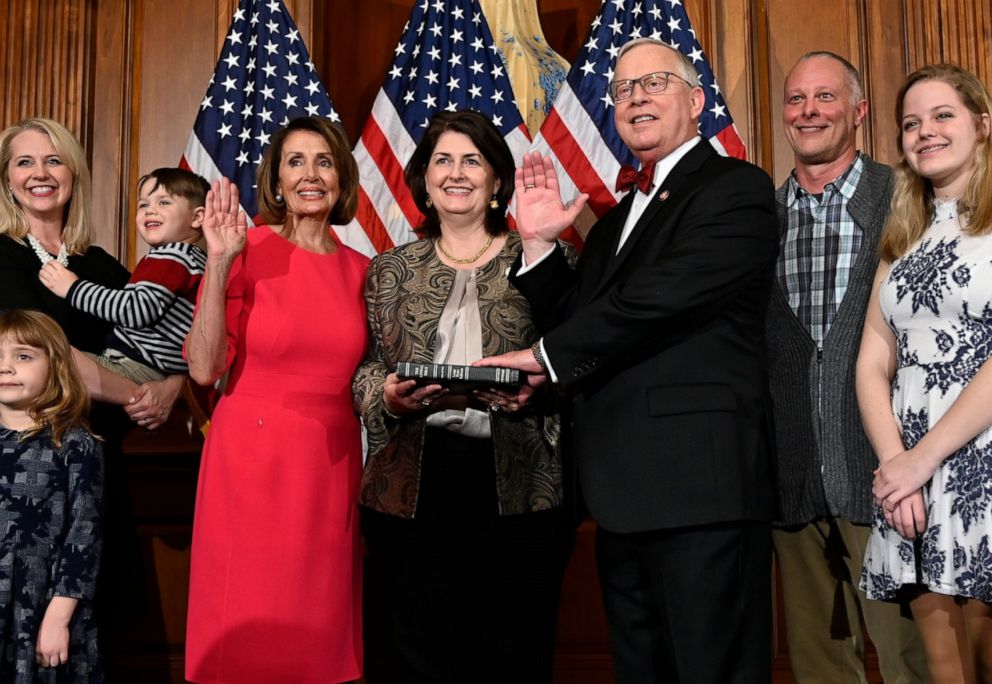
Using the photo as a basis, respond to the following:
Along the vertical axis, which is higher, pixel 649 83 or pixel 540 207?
pixel 649 83

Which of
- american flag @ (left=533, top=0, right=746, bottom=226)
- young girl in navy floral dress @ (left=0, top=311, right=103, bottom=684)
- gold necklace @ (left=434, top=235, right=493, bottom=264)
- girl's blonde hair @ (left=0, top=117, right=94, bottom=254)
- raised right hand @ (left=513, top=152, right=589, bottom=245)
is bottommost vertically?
young girl in navy floral dress @ (left=0, top=311, right=103, bottom=684)

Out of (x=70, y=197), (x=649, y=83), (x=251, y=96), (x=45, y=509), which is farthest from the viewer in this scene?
(x=251, y=96)

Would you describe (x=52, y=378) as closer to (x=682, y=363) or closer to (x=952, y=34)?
(x=682, y=363)

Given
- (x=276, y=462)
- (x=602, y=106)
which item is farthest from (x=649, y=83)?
(x=602, y=106)

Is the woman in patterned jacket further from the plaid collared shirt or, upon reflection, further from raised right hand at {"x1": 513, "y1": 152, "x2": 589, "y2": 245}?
the plaid collared shirt

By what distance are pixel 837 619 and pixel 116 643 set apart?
259cm

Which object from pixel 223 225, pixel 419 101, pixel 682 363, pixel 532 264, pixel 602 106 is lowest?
pixel 682 363

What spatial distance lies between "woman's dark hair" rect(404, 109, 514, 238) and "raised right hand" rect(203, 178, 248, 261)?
0.51 metres

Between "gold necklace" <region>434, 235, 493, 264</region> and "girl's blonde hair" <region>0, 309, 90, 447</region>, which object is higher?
"gold necklace" <region>434, 235, 493, 264</region>

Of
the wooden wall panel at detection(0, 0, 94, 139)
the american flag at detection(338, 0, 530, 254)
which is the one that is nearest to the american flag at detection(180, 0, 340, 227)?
the american flag at detection(338, 0, 530, 254)

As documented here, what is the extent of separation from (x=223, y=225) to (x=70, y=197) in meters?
0.90

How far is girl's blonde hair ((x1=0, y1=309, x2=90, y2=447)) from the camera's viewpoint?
294cm

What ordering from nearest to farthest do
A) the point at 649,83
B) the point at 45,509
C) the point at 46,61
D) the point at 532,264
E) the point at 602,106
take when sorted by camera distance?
the point at 649,83, the point at 532,264, the point at 45,509, the point at 602,106, the point at 46,61

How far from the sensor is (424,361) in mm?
2777
